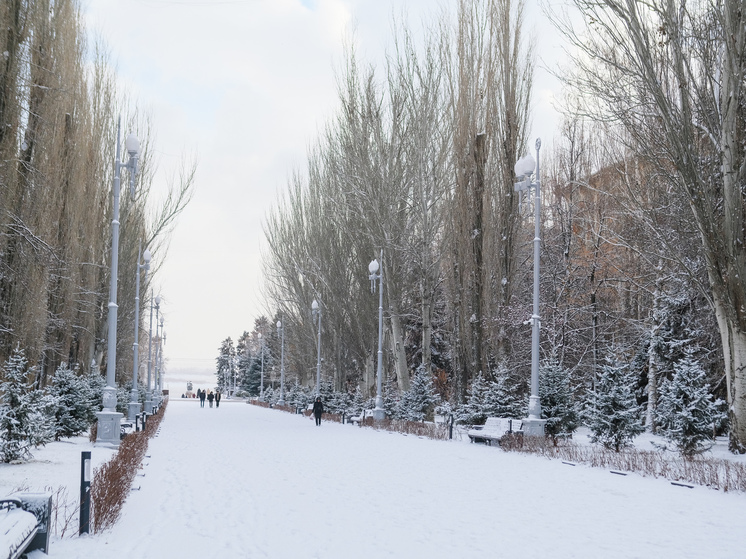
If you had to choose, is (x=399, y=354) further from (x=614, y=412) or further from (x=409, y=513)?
(x=409, y=513)

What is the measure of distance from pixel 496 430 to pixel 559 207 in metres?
14.7

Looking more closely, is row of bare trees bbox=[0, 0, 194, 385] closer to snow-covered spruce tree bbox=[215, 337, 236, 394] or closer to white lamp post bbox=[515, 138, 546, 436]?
white lamp post bbox=[515, 138, 546, 436]

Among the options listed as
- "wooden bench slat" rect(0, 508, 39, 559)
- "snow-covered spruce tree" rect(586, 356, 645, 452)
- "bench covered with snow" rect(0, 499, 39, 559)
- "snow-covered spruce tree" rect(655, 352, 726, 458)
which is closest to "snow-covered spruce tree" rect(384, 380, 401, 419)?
"snow-covered spruce tree" rect(586, 356, 645, 452)

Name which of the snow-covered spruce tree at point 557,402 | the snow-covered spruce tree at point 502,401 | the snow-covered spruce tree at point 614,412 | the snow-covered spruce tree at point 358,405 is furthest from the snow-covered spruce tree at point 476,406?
the snow-covered spruce tree at point 358,405

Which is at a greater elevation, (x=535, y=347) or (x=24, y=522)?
(x=535, y=347)

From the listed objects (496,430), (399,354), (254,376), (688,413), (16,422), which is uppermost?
(399,354)

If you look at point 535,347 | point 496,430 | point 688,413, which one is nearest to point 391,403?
point 496,430

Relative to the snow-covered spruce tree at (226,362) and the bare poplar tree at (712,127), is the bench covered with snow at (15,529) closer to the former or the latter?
the bare poplar tree at (712,127)

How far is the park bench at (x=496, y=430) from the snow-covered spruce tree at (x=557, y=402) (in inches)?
42.2

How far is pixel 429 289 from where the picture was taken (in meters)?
29.7

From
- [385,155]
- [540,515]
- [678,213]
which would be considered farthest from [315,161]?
[540,515]

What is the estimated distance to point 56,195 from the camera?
22.2 meters

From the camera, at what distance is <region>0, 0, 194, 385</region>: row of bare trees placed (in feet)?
49.7

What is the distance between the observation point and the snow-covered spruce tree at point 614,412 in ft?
52.1
